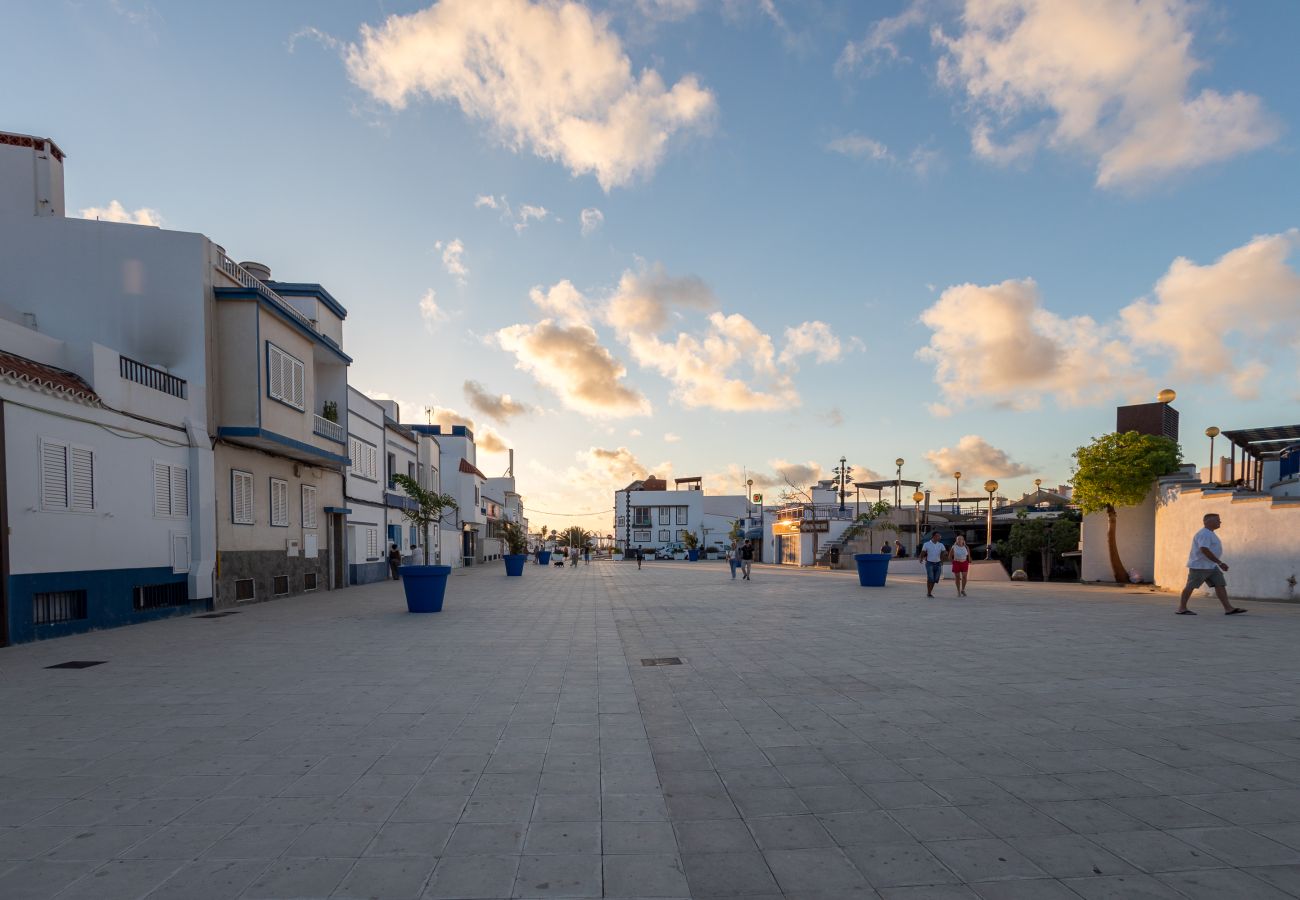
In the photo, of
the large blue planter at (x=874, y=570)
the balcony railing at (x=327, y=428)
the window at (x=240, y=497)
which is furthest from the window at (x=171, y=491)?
the large blue planter at (x=874, y=570)

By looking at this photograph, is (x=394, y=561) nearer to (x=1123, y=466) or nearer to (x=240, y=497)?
(x=240, y=497)

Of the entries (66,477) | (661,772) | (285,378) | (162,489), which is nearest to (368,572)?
(285,378)

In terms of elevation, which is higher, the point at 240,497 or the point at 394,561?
the point at 240,497

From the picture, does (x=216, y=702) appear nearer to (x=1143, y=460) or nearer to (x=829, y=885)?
(x=829, y=885)

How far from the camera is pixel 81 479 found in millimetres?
11258

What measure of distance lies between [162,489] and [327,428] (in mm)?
7121

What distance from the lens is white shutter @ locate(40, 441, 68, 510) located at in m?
10.5

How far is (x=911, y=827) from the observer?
3.46m

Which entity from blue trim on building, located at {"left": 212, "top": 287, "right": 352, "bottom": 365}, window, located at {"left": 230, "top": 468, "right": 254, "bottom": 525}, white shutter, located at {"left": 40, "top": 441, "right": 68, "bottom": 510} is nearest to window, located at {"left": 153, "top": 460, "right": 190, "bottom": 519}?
window, located at {"left": 230, "top": 468, "right": 254, "bottom": 525}

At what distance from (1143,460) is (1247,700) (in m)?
14.3

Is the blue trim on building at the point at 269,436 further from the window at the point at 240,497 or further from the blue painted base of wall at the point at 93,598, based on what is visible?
the blue painted base of wall at the point at 93,598

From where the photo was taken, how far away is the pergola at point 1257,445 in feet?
51.9

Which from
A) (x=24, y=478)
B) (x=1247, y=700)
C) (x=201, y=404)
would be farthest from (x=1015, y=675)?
(x=201, y=404)

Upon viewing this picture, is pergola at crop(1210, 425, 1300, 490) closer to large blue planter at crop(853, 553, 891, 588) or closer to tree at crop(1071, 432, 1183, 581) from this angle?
tree at crop(1071, 432, 1183, 581)
